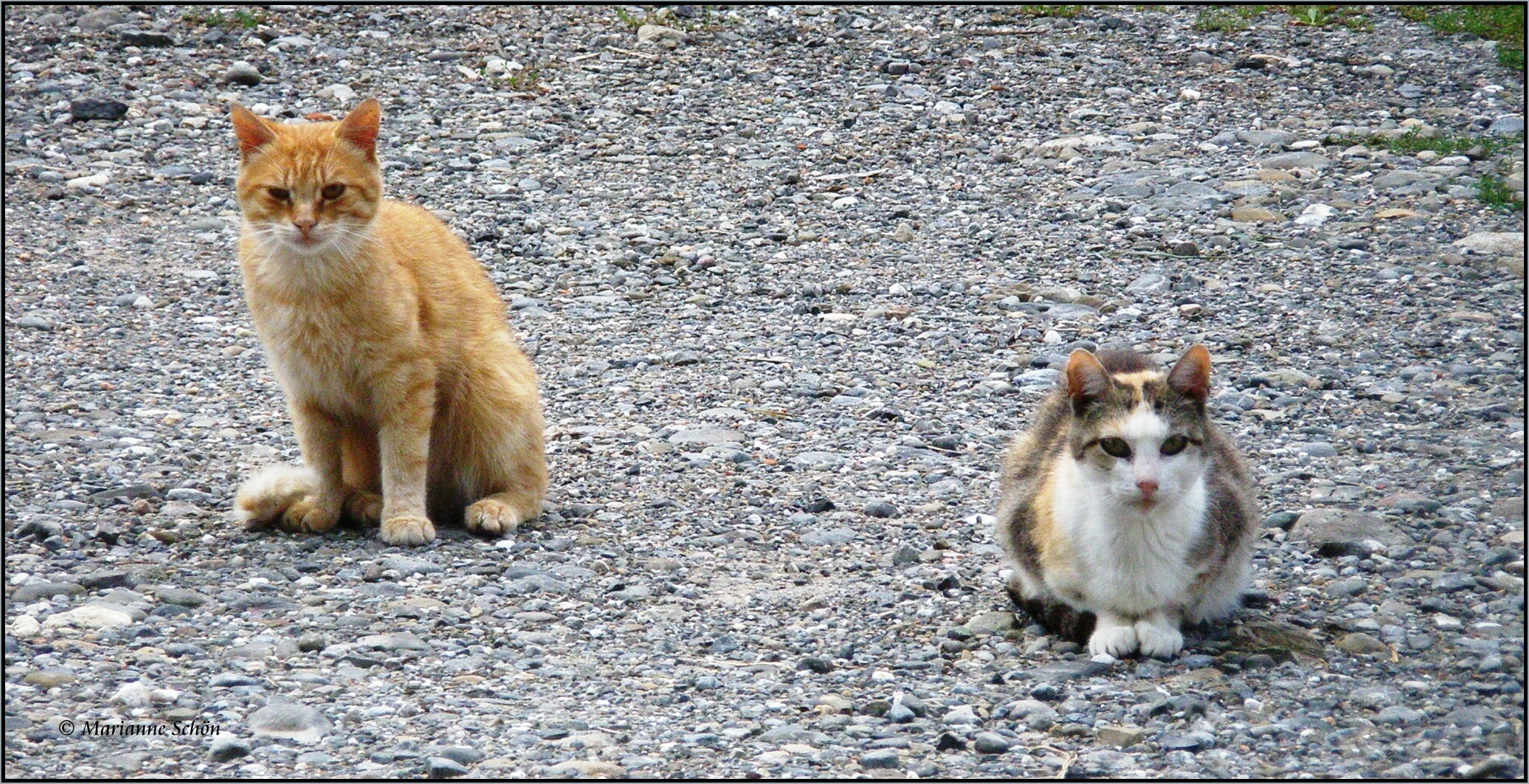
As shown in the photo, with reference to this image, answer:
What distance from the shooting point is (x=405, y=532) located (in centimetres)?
511

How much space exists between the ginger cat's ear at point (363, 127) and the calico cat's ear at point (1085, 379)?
2547 millimetres

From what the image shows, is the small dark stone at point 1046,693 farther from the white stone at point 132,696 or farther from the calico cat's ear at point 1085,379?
the white stone at point 132,696

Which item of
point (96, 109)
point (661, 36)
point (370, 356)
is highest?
point (661, 36)

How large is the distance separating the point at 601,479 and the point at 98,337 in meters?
2.94

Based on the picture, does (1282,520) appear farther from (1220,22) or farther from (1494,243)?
(1220,22)

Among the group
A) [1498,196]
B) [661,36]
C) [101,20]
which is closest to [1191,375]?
[1498,196]

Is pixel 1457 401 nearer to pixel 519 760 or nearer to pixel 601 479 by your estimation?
pixel 601 479

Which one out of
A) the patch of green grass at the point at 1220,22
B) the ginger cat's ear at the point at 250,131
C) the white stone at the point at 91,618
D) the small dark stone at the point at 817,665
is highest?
the patch of green grass at the point at 1220,22

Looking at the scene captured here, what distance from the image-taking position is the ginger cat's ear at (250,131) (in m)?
4.98

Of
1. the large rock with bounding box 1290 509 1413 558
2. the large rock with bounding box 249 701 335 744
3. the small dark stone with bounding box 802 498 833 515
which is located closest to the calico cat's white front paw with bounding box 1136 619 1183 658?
the large rock with bounding box 1290 509 1413 558

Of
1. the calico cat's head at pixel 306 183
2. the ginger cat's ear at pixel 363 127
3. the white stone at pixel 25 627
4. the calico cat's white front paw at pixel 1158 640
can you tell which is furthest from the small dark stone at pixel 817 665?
the ginger cat's ear at pixel 363 127

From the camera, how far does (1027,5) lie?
1140 centimetres

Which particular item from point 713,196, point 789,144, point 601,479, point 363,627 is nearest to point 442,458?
point 601,479

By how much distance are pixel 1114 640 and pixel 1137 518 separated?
0.36 meters
